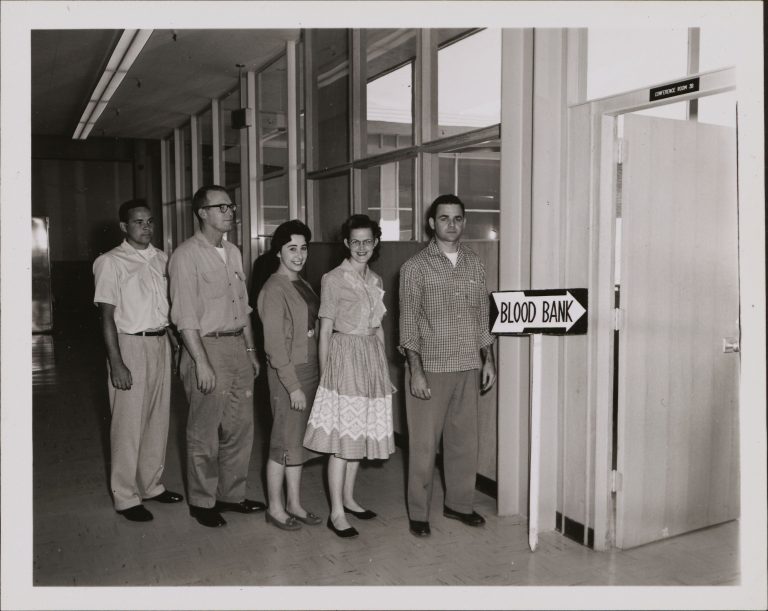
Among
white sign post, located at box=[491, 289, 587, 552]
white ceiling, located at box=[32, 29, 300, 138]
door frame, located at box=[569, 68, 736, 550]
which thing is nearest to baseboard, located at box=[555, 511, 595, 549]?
door frame, located at box=[569, 68, 736, 550]

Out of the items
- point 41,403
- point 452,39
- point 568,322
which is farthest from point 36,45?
point 568,322

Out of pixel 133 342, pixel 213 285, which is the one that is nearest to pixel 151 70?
pixel 133 342

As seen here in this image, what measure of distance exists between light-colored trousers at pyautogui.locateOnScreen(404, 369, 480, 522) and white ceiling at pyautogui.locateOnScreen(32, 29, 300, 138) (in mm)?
4500

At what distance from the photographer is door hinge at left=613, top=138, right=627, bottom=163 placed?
3.09m

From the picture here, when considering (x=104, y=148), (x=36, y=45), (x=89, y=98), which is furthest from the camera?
(x=104, y=148)

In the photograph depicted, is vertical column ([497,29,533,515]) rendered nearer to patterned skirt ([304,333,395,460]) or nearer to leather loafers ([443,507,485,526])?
leather loafers ([443,507,485,526])

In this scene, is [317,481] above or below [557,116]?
below

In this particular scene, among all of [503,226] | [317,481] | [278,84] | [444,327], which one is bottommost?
[317,481]

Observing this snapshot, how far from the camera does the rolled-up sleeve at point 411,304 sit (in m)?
3.36

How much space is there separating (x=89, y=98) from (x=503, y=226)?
7.84 metres

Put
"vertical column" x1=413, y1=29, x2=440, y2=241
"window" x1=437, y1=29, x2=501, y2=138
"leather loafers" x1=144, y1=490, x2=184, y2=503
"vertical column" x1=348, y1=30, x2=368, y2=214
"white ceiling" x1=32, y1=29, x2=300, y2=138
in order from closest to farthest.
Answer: "leather loafers" x1=144, y1=490, x2=184, y2=503, "window" x1=437, y1=29, x2=501, y2=138, "vertical column" x1=413, y1=29, x2=440, y2=241, "vertical column" x1=348, y1=30, x2=368, y2=214, "white ceiling" x1=32, y1=29, x2=300, y2=138

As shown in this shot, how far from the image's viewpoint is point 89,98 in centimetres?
938

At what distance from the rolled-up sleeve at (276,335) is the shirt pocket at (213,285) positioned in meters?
0.30

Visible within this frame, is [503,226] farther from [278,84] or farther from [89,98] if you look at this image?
[89,98]
